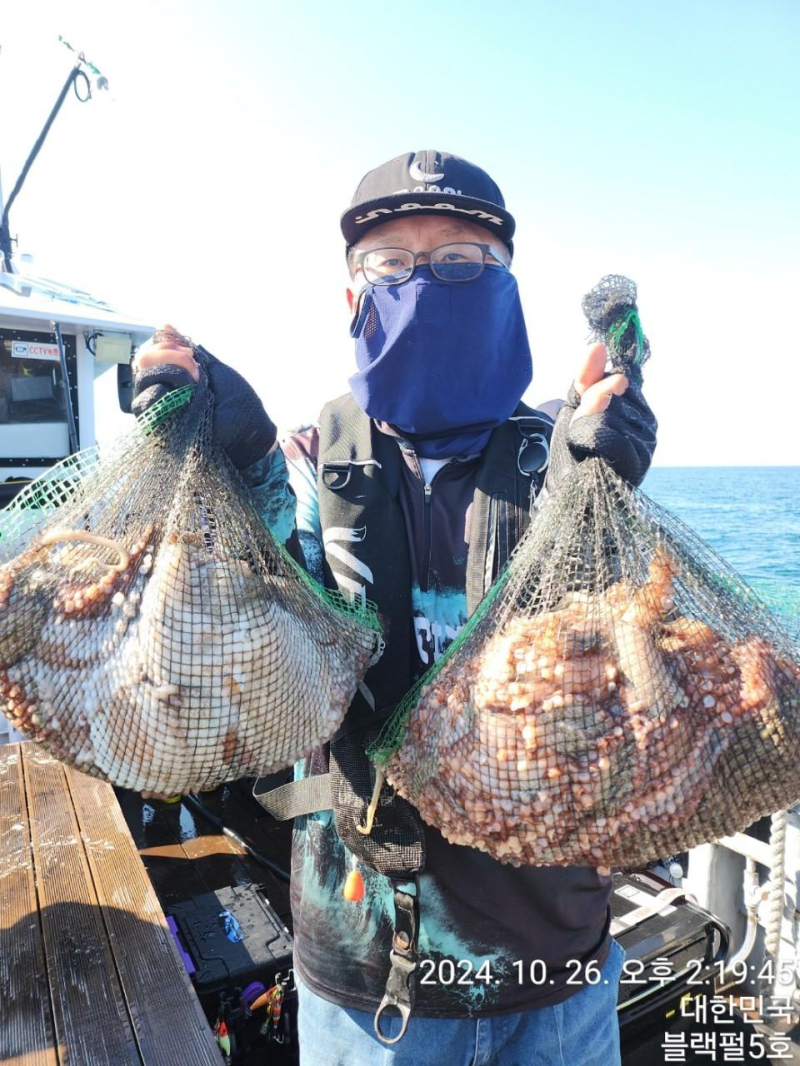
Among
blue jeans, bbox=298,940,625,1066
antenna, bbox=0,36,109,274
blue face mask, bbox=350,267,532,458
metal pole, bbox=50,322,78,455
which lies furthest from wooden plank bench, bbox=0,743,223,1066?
antenna, bbox=0,36,109,274

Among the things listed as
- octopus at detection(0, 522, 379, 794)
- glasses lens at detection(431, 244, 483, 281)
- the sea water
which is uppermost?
glasses lens at detection(431, 244, 483, 281)

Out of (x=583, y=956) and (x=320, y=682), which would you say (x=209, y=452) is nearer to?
(x=320, y=682)

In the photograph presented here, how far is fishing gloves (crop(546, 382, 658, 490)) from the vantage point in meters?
1.77

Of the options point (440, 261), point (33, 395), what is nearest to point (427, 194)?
point (440, 261)

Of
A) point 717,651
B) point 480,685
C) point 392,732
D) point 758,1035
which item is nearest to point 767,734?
point 717,651

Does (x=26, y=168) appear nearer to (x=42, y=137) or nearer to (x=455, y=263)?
(x=42, y=137)

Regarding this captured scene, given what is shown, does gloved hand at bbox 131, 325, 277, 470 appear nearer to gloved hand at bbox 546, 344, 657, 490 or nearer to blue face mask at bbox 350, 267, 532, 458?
blue face mask at bbox 350, 267, 532, 458

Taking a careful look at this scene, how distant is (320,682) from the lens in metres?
1.77

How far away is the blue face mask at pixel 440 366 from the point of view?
221 cm

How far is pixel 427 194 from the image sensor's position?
81.8 inches

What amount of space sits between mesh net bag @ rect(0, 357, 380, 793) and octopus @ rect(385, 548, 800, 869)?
434 millimetres

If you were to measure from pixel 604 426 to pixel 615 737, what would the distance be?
79cm

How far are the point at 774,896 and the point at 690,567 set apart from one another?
11.8ft

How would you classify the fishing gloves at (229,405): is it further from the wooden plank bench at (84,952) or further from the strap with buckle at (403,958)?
the wooden plank bench at (84,952)
